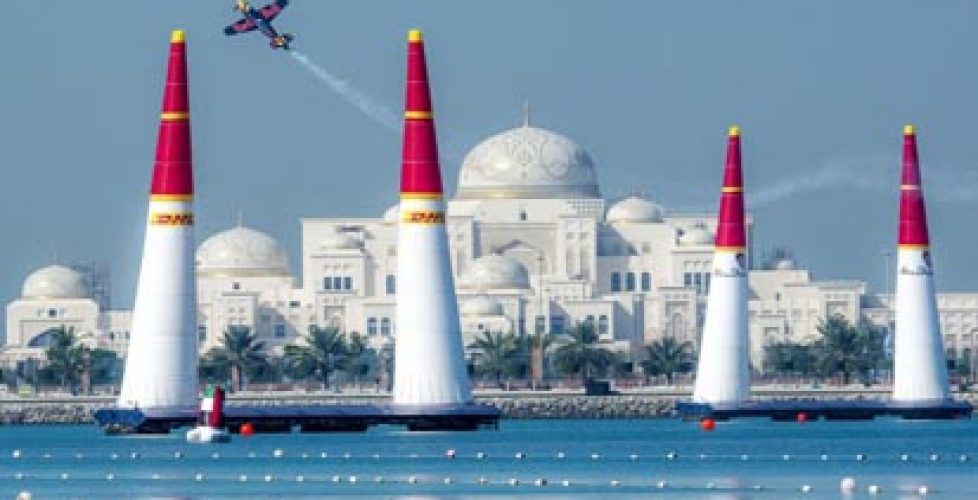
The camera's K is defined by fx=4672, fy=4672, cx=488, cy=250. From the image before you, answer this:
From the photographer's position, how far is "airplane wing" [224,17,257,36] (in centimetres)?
11756

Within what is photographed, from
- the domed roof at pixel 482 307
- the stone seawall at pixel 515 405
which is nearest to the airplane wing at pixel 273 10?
the stone seawall at pixel 515 405

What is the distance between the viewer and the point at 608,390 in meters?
172

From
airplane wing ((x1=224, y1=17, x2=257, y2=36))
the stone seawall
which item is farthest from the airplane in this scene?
the stone seawall

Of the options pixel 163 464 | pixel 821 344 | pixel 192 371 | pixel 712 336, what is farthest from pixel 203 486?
pixel 821 344

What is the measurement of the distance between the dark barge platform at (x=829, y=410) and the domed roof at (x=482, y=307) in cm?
5406

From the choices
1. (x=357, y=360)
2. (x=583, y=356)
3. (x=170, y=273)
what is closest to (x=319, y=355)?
(x=357, y=360)

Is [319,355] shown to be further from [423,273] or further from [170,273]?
[170,273]

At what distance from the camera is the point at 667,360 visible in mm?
185375

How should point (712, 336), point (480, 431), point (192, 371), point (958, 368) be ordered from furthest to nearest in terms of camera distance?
point (958, 368) → point (712, 336) → point (480, 431) → point (192, 371)

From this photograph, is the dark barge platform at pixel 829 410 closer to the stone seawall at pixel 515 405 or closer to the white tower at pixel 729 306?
the white tower at pixel 729 306

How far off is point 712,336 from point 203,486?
41.3m

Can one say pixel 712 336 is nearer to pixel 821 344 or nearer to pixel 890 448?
pixel 890 448

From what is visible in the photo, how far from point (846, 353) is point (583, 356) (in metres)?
10.3

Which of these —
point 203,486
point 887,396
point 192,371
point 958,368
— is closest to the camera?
point 203,486
